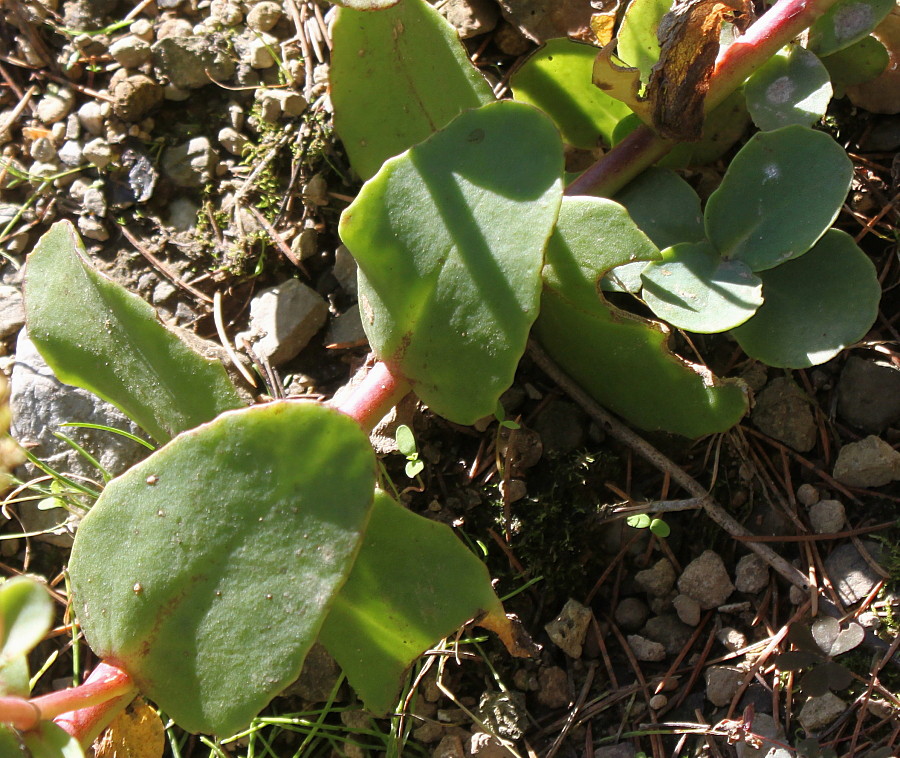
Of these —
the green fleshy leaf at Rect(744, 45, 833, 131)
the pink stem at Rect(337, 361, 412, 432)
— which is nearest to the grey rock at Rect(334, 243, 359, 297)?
the pink stem at Rect(337, 361, 412, 432)

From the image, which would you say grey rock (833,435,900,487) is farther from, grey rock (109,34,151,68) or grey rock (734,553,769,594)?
grey rock (109,34,151,68)

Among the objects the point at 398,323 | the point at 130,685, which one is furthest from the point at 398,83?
the point at 130,685

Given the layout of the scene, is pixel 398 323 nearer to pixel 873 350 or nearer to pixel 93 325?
pixel 93 325

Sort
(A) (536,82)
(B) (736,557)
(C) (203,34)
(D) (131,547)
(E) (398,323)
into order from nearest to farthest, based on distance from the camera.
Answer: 1. (D) (131,547)
2. (E) (398,323)
3. (B) (736,557)
4. (A) (536,82)
5. (C) (203,34)

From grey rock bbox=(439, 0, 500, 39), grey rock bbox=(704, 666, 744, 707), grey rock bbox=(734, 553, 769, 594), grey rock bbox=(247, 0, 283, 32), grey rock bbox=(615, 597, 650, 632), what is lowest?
grey rock bbox=(704, 666, 744, 707)

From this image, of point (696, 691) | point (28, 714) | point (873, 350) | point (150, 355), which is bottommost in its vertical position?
point (696, 691)

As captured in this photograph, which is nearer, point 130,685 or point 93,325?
point 130,685
